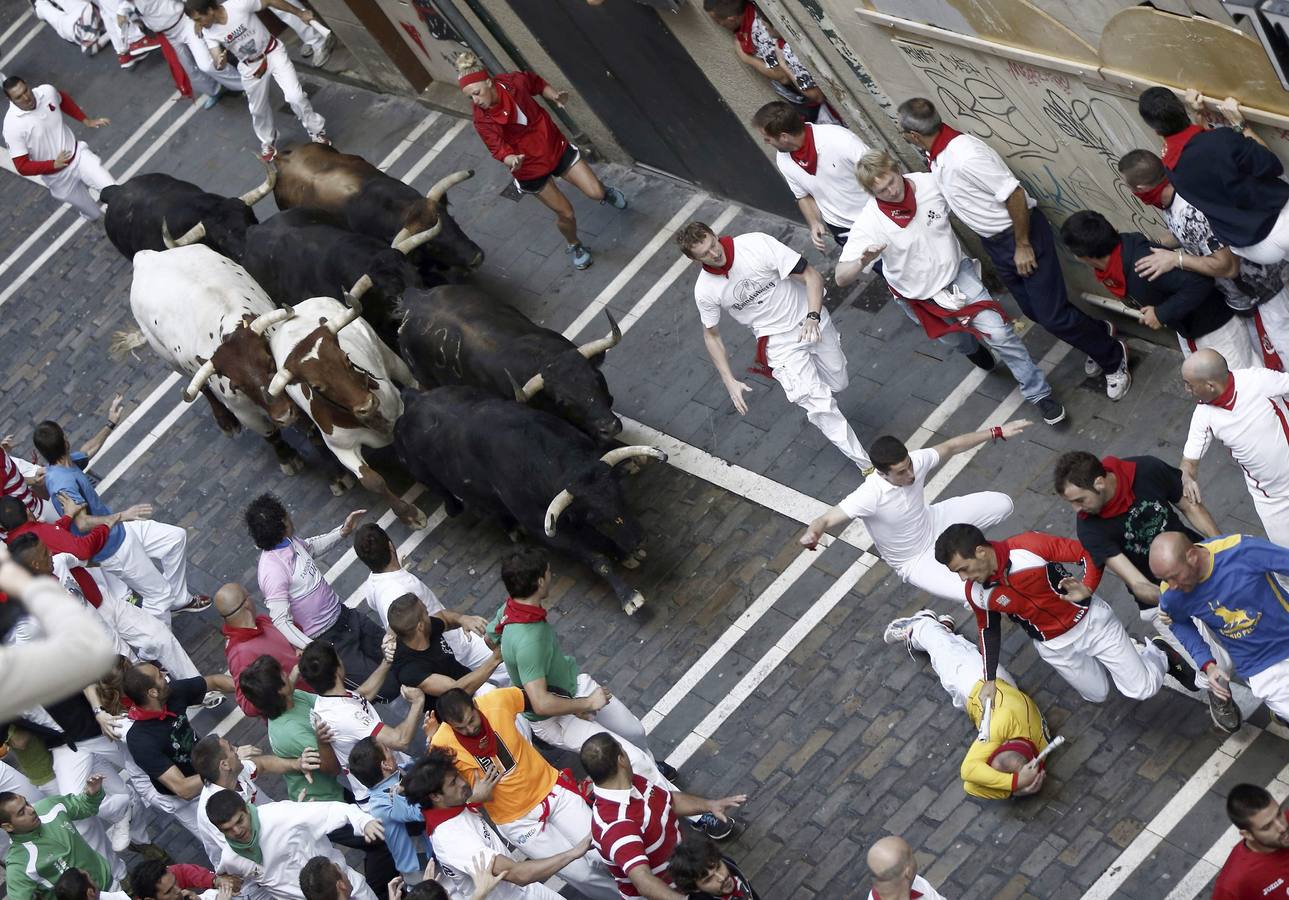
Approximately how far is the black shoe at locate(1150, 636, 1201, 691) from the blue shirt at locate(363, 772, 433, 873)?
173 inches

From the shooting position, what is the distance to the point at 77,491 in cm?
1363

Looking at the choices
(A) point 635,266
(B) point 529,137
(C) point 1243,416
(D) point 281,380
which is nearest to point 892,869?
(C) point 1243,416

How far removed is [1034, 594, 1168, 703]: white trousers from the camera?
9430 mm

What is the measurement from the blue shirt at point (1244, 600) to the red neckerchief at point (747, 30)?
582 centimetres

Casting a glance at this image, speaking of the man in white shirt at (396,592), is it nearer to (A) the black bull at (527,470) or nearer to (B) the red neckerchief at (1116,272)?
(A) the black bull at (527,470)

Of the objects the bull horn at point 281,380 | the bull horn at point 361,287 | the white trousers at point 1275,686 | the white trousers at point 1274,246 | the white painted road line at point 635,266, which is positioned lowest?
the white trousers at point 1275,686

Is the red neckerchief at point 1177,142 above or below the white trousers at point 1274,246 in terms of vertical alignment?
above

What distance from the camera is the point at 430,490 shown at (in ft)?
47.6

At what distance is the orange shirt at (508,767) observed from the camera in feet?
30.9

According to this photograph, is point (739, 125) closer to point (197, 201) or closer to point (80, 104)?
point (197, 201)

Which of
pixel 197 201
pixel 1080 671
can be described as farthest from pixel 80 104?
pixel 1080 671

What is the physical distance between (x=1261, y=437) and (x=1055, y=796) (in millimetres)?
2397

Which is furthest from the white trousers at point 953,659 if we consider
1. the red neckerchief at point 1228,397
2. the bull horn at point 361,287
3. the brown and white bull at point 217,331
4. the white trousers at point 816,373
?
the brown and white bull at point 217,331

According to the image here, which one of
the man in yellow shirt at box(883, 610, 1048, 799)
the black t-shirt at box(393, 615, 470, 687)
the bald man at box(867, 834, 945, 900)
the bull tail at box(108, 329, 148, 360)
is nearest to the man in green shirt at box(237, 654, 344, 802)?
the black t-shirt at box(393, 615, 470, 687)
